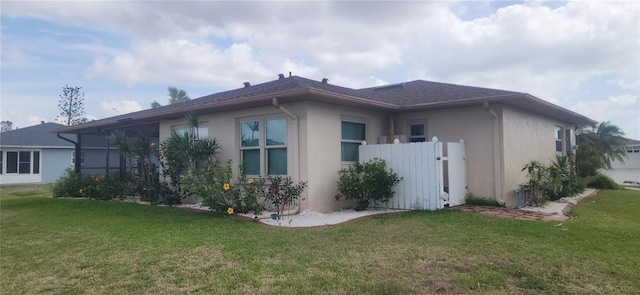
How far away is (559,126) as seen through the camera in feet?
47.0

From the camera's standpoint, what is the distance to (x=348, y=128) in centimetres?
966

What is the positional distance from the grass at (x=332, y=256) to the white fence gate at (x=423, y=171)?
0.77m

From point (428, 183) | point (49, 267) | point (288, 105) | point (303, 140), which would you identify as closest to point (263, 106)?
point (288, 105)

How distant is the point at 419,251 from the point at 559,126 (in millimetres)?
12256

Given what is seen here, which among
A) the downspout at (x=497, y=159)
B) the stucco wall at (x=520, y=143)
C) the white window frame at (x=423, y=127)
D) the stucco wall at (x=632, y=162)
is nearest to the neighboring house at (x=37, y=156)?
the white window frame at (x=423, y=127)

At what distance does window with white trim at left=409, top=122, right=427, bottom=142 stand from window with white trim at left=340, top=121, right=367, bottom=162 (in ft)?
5.04

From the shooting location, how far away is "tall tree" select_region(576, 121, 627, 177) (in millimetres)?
16203

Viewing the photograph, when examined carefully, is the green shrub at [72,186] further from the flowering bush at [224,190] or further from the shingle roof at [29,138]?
the shingle roof at [29,138]

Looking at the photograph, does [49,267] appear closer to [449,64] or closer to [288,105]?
[288,105]

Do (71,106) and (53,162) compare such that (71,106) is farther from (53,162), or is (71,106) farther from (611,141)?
(611,141)

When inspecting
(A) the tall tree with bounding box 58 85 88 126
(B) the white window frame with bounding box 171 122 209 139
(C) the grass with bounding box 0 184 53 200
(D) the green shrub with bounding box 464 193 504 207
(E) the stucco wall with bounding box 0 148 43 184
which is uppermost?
(A) the tall tree with bounding box 58 85 88 126

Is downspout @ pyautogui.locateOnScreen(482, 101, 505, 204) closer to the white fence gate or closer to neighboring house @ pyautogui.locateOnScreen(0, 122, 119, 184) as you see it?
the white fence gate

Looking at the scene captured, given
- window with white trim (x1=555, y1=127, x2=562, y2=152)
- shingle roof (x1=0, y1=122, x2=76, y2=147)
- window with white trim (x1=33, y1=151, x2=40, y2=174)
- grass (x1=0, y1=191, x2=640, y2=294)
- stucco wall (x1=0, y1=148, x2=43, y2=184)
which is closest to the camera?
grass (x1=0, y1=191, x2=640, y2=294)

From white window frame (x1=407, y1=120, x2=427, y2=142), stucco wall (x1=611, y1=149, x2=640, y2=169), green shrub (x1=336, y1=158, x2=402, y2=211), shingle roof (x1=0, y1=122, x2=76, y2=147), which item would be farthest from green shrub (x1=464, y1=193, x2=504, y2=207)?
stucco wall (x1=611, y1=149, x2=640, y2=169)
